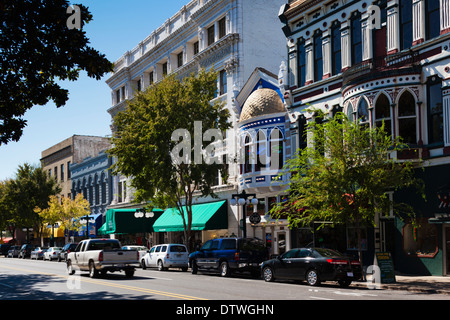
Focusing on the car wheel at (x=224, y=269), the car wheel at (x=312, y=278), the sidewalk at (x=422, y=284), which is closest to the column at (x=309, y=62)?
the car wheel at (x=224, y=269)

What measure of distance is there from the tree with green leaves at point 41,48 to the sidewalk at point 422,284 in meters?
12.6

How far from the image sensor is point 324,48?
30344 mm

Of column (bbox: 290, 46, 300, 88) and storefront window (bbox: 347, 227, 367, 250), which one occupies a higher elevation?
column (bbox: 290, 46, 300, 88)

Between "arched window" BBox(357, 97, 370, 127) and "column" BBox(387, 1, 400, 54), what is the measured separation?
8.61ft

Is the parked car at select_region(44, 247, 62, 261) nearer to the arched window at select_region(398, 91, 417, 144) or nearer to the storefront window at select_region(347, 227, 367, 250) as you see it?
the storefront window at select_region(347, 227, 367, 250)

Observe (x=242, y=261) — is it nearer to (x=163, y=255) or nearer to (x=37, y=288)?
(x=163, y=255)

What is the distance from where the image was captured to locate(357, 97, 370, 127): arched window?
84.5 ft

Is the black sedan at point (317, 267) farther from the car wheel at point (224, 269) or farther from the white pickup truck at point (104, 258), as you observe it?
→ the white pickup truck at point (104, 258)

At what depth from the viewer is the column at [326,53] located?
2997cm

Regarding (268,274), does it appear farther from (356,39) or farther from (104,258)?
(356,39)

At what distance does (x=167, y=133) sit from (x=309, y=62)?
9.21 m

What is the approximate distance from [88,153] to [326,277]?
57.5 m

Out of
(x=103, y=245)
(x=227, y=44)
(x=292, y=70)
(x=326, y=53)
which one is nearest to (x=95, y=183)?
(x=227, y=44)

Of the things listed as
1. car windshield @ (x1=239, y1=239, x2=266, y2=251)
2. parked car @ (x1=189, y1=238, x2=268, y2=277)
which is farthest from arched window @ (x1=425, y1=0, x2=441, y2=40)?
parked car @ (x1=189, y1=238, x2=268, y2=277)
